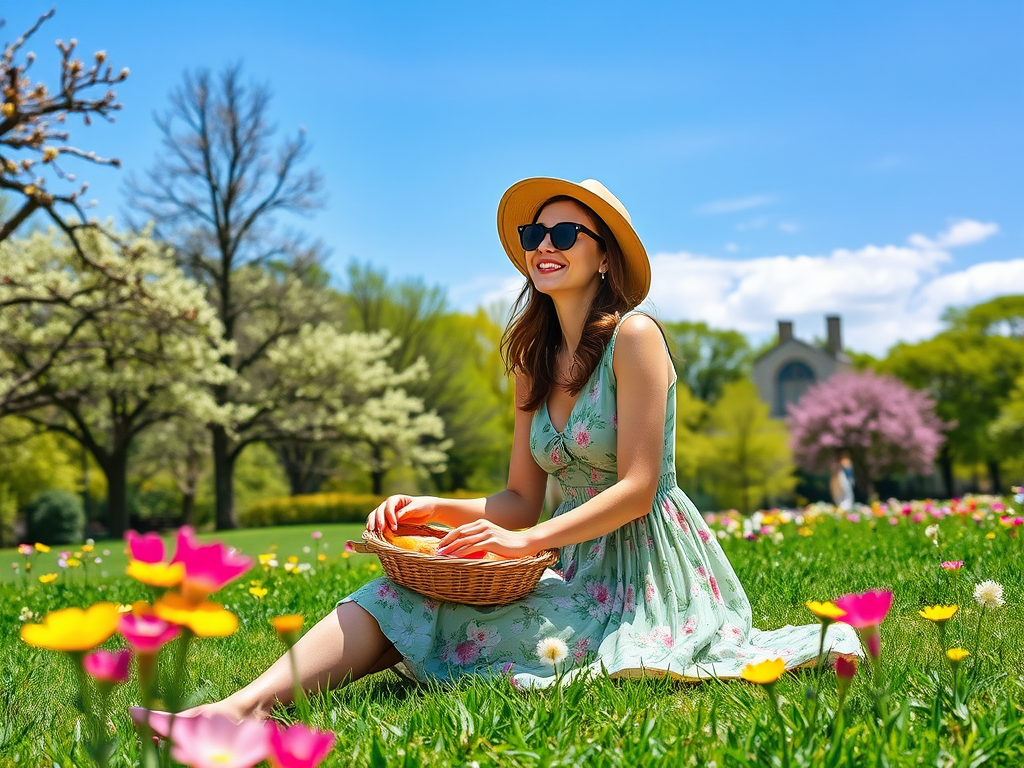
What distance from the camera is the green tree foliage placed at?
37656 millimetres

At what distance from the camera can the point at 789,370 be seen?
156ft

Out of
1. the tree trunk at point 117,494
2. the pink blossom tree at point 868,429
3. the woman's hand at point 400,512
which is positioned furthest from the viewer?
the pink blossom tree at point 868,429

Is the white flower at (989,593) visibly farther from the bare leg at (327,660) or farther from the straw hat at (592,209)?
the bare leg at (327,660)

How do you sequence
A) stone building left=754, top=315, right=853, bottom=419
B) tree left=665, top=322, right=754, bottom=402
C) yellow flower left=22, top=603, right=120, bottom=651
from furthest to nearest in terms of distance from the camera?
tree left=665, top=322, right=754, bottom=402
stone building left=754, top=315, right=853, bottom=419
yellow flower left=22, top=603, right=120, bottom=651

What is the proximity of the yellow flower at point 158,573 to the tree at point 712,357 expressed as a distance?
177ft

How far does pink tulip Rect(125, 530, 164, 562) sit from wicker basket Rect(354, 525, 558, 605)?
118cm

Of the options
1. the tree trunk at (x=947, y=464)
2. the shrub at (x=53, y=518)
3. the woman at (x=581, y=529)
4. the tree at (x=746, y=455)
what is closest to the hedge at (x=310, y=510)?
the shrub at (x=53, y=518)

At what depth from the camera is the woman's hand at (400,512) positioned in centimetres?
292

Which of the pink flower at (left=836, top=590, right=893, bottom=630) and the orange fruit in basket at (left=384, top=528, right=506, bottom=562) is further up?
the pink flower at (left=836, top=590, right=893, bottom=630)

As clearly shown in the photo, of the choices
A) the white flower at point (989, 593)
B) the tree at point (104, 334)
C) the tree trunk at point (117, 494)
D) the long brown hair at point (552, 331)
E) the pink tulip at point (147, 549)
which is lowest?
the tree trunk at point (117, 494)

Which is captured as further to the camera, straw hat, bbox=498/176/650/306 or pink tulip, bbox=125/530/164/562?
straw hat, bbox=498/176/650/306

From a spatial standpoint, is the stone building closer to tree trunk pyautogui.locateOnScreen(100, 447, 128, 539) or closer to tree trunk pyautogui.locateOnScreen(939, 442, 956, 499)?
tree trunk pyautogui.locateOnScreen(939, 442, 956, 499)

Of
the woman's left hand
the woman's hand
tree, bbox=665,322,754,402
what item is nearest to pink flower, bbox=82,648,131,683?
the woman's left hand

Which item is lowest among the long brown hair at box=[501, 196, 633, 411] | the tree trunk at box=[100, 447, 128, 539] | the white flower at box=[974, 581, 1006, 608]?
the tree trunk at box=[100, 447, 128, 539]
